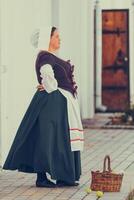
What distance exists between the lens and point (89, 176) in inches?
463

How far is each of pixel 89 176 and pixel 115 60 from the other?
10.4 m

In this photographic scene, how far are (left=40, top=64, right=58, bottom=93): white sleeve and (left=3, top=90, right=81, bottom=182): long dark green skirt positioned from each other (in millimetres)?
114

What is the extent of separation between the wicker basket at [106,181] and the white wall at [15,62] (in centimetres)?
227

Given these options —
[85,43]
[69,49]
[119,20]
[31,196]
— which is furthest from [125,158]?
[119,20]

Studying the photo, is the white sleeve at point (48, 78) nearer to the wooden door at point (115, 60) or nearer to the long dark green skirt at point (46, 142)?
the long dark green skirt at point (46, 142)

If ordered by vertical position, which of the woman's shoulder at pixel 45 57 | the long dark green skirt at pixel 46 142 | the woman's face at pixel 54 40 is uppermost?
the woman's face at pixel 54 40

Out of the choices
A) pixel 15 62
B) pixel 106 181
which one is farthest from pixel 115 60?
pixel 106 181

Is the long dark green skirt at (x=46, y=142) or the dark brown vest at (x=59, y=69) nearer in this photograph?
the long dark green skirt at (x=46, y=142)

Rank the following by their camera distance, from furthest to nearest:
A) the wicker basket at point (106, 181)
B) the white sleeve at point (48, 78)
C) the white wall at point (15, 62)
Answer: the white wall at point (15, 62)
the white sleeve at point (48, 78)
the wicker basket at point (106, 181)

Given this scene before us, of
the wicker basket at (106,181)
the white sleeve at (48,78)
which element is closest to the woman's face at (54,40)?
the white sleeve at (48,78)

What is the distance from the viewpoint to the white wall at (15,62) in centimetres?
1240

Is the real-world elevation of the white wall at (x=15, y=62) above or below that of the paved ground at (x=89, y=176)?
above

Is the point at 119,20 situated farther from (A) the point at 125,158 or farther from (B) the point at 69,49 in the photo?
(A) the point at 125,158

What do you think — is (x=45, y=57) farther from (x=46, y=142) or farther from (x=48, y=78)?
(x=46, y=142)
